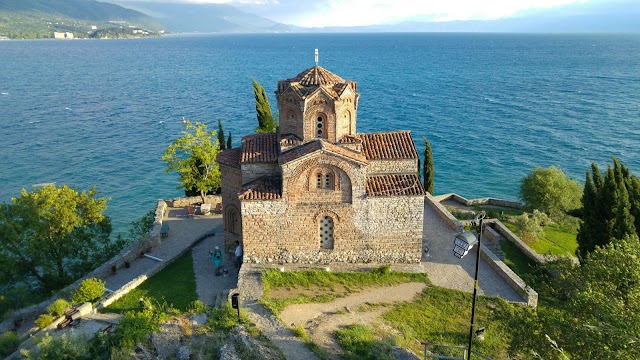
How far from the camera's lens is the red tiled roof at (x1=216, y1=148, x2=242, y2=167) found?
24.4 metres

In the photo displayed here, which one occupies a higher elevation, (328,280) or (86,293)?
(86,293)

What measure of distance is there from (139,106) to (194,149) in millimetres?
60355

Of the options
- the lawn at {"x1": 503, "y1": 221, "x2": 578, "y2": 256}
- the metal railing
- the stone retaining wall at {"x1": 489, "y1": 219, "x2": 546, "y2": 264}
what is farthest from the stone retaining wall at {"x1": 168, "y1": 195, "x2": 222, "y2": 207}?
the metal railing

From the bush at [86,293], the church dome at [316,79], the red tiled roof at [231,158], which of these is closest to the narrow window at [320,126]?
the church dome at [316,79]

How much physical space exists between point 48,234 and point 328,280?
16321 mm

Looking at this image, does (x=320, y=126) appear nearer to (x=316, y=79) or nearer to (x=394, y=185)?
(x=316, y=79)

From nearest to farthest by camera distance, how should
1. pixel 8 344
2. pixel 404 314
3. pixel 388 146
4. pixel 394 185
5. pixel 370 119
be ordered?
pixel 8 344 < pixel 404 314 < pixel 394 185 < pixel 388 146 < pixel 370 119

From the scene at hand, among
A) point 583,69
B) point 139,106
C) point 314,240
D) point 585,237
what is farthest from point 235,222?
point 583,69

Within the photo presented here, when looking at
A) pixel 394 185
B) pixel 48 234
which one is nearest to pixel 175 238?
pixel 48 234

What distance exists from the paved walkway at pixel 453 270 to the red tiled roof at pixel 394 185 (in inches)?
171

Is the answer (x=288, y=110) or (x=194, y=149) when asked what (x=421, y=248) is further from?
(x=194, y=149)

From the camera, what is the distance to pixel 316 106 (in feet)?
74.9

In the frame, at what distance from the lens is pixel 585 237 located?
979 inches

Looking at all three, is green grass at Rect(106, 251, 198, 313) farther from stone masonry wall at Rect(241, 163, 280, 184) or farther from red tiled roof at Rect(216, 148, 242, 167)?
red tiled roof at Rect(216, 148, 242, 167)
